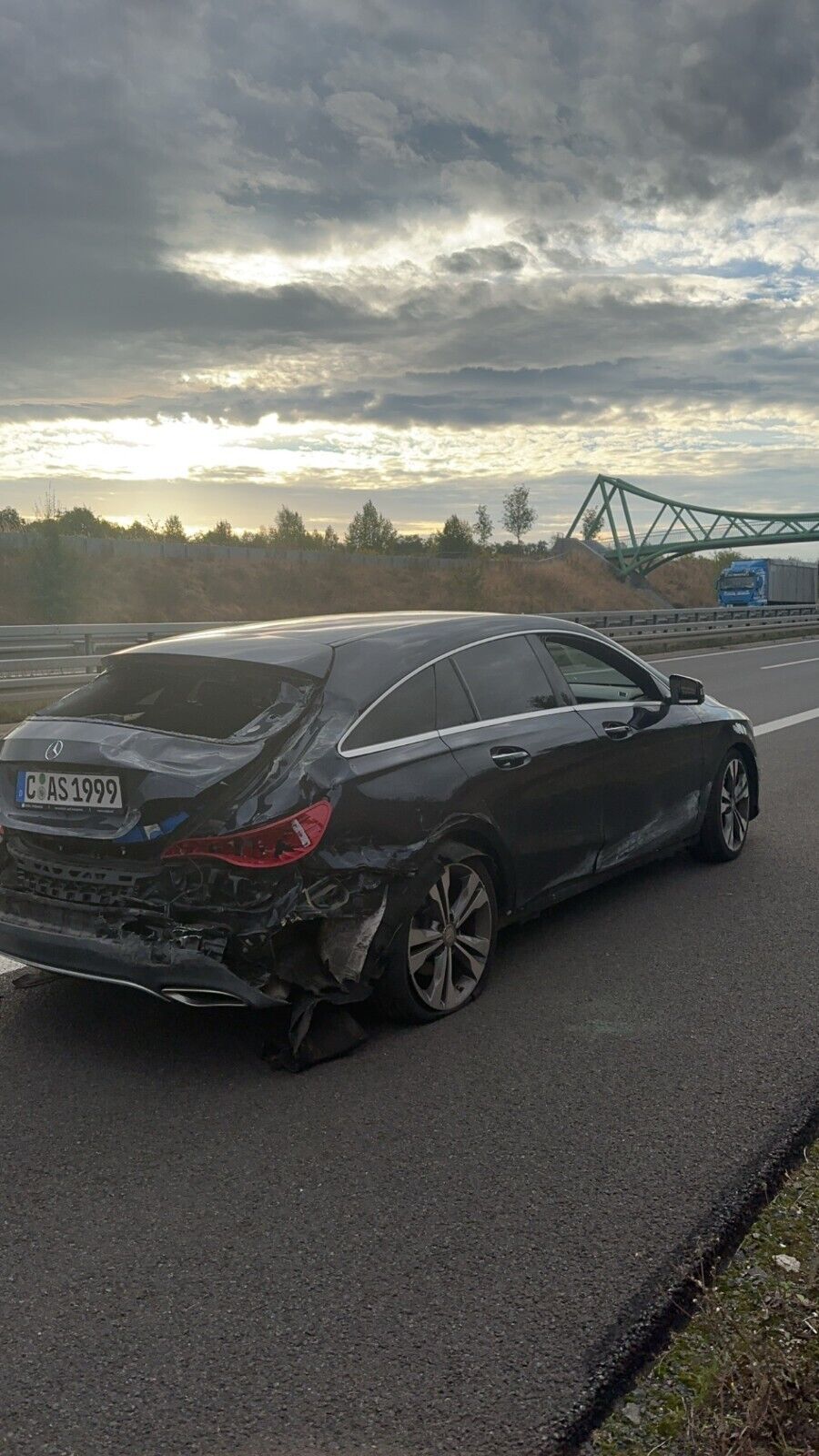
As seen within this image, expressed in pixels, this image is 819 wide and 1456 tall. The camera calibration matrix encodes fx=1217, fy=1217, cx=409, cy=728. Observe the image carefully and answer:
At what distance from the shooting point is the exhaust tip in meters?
3.77

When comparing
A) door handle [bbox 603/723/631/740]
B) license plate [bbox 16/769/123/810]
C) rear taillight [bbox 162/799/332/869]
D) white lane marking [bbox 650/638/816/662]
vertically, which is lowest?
white lane marking [bbox 650/638/816/662]

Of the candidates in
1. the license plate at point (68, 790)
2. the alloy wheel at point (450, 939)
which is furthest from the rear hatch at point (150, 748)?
the alloy wheel at point (450, 939)

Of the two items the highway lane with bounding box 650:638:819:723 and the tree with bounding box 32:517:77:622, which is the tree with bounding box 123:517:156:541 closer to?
the tree with bounding box 32:517:77:622

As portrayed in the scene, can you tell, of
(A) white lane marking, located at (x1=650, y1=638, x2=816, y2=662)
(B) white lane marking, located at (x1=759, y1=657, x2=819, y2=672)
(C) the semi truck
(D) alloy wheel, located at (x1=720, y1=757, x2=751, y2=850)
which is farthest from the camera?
(C) the semi truck

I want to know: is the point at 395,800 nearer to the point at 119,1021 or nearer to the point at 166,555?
the point at 119,1021

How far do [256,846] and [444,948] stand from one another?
37.5 inches

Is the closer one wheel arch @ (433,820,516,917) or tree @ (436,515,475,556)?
wheel arch @ (433,820,516,917)

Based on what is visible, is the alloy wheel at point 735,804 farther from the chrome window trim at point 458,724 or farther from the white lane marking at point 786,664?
the white lane marking at point 786,664

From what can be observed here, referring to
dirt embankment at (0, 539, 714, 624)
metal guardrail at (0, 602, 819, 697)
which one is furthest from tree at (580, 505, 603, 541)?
metal guardrail at (0, 602, 819, 697)

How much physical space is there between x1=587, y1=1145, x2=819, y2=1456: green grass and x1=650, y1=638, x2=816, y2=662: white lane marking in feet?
73.0

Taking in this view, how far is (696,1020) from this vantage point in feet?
14.4

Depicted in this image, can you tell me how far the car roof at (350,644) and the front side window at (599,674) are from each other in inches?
12.5

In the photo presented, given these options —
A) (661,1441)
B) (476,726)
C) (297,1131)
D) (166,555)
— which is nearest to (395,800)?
(476,726)

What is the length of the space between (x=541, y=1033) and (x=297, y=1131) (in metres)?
1.09
